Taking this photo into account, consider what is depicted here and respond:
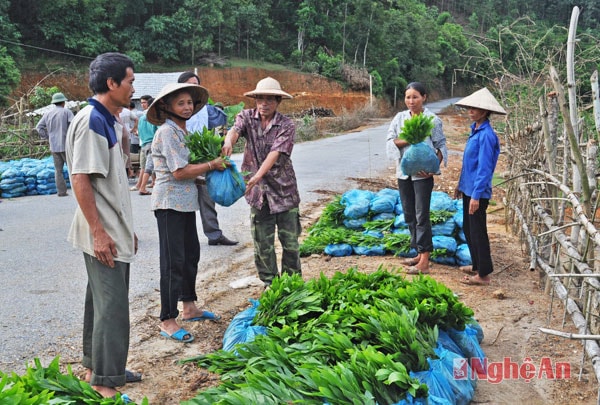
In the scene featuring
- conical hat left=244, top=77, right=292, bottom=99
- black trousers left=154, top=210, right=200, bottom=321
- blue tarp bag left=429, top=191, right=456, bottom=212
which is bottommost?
blue tarp bag left=429, top=191, right=456, bottom=212

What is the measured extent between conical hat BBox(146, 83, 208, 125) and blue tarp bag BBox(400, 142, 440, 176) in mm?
2044

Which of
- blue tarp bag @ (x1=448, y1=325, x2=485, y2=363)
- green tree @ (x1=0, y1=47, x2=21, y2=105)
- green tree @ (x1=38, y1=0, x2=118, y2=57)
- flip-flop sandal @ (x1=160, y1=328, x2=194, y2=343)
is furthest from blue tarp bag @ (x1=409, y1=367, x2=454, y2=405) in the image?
green tree @ (x1=38, y1=0, x2=118, y2=57)

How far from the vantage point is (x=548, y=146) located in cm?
503

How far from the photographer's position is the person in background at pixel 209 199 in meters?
6.70

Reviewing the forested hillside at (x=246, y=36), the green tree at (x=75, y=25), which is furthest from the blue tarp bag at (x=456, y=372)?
the green tree at (x=75, y=25)

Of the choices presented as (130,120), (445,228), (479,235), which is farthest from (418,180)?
(130,120)

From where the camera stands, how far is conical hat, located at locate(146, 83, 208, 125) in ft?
12.9

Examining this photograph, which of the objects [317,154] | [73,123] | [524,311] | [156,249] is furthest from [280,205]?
[317,154]

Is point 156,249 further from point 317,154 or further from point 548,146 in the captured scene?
point 317,154

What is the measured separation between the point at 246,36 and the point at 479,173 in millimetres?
39646

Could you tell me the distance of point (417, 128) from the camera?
5.25 m

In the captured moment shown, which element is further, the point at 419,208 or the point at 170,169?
the point at 419,208

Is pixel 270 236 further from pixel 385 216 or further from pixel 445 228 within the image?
pixel 385 216

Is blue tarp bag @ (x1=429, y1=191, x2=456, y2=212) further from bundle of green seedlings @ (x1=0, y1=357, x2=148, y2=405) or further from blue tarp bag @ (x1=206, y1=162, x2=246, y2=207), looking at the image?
bundle of green seedlings @ (x1=0, y1=357, x2=148, y2=405)
